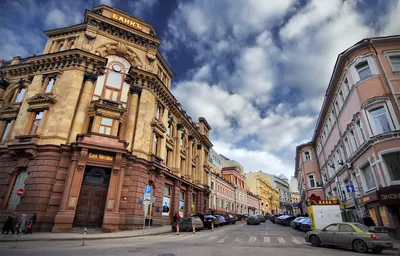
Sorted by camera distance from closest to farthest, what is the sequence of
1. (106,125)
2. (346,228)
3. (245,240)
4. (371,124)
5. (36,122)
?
(346,228) → (245,240) → (371,124) → (36,122) → (106,125)

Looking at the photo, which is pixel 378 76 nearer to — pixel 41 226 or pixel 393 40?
pixel 393 40

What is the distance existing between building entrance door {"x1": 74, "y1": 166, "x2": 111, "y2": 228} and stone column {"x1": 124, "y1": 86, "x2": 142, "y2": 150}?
4155 mm

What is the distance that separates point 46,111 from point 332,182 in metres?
37.0

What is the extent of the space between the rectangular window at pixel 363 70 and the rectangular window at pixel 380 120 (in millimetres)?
3186

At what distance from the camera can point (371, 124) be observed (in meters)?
17.2

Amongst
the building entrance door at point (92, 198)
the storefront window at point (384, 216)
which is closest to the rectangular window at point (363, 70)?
the storefront window at point (384, 216)

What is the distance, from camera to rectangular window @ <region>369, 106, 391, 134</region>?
16.7m

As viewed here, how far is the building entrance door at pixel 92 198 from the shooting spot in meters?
18.8

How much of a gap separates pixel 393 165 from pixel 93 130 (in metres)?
25.1

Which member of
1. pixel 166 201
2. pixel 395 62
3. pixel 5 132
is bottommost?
pixel 166 201

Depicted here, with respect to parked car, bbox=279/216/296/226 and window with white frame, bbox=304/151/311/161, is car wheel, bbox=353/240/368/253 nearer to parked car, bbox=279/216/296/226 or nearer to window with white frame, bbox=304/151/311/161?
parked car, bbox=279/216/296/226

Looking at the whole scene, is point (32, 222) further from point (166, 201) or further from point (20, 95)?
point (20, 95)

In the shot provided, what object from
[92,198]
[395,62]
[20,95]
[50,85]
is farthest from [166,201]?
[395,62]

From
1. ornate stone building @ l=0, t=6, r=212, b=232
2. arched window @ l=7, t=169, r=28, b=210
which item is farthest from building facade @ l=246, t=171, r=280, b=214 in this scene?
arched window @ l=7, t=169, r=28, b=210
